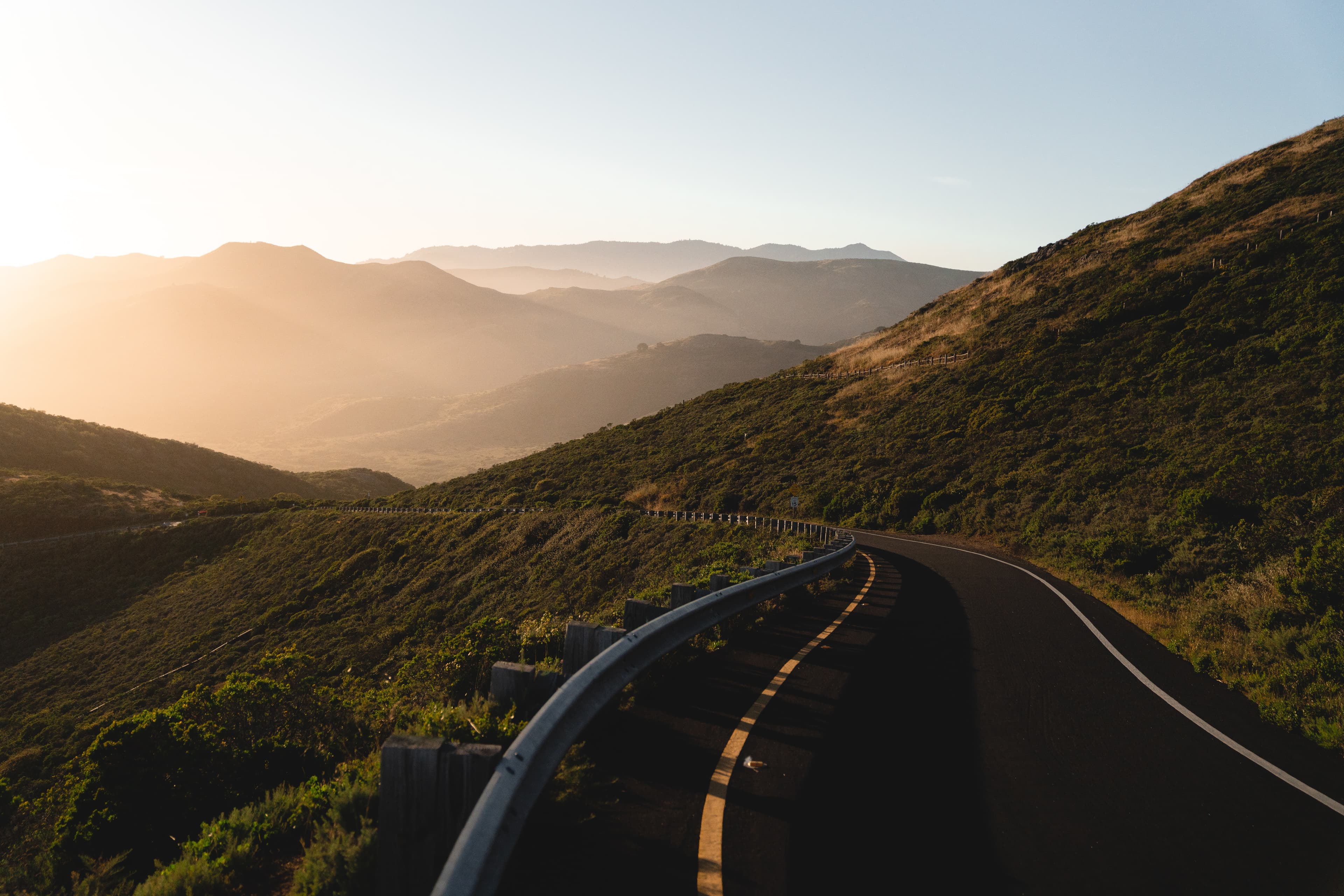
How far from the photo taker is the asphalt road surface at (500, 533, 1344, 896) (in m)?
3.62

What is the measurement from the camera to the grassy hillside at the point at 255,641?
6.38 m

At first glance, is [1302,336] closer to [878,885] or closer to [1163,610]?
[1163,610]

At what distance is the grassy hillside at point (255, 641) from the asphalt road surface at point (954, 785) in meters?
1.40

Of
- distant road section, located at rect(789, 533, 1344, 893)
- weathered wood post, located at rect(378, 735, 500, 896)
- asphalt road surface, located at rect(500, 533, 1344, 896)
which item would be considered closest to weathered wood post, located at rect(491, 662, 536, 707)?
asphalt road surface, located at rect(500, 533, 1344, 896)

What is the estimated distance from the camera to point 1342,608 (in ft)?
30.2

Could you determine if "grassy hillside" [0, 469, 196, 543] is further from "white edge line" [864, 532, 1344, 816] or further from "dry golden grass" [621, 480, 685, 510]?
"white edge line" [864, 532, 1344, 816]

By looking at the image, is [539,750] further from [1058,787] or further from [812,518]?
[812,518]

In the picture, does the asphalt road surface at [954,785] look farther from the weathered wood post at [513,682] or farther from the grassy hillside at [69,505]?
the grassy hillside at [69,505]

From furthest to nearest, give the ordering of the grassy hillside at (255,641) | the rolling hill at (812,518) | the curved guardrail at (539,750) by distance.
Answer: the rolling hill at (812,518)
the grassy hillside at (255,641)
the curved guardrail at (539,750)

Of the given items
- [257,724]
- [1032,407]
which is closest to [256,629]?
[257,724]

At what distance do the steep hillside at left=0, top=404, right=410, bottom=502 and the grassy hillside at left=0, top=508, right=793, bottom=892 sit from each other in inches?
851

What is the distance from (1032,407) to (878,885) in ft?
116

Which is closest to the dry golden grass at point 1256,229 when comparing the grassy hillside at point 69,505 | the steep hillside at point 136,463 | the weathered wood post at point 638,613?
the weathered wood post at point 638,613

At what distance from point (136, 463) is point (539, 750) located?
89.0 meters
